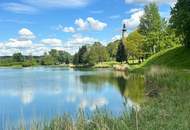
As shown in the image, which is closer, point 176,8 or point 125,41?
point 176,8

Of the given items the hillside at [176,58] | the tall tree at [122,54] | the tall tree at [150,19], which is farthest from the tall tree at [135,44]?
the hillside at [176,58]

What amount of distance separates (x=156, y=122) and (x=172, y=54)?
172 ft

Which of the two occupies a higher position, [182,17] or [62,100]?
[182,17]

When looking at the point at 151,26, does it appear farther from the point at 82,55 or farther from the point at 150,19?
the point at 82,55

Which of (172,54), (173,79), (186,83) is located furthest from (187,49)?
(186,83)

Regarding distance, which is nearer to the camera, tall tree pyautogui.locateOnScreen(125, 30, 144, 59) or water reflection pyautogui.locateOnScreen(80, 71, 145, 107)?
water reflection pyautogui.locateOnScreen(80, 71, 145, 107)

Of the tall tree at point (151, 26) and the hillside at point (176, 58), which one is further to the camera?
the tall tree at point (151, 26)

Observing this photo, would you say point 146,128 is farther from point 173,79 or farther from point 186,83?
point 173,79

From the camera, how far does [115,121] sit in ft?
44.1

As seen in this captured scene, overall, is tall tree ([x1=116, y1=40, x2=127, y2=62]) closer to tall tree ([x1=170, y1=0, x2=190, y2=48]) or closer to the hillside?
the hillside

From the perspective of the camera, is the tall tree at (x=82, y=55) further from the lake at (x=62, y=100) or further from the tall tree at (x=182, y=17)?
the lake at (x=62, y=100)

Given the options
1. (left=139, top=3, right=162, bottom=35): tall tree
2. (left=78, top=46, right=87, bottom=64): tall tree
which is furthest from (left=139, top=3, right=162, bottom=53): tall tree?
(left=78, top=46, right=87, bottom=64): tall tree

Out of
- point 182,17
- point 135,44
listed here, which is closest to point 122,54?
point 135,44

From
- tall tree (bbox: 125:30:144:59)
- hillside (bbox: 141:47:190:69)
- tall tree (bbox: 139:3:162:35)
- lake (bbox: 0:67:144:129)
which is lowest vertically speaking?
lake (bbox: 0:67:144:129)
